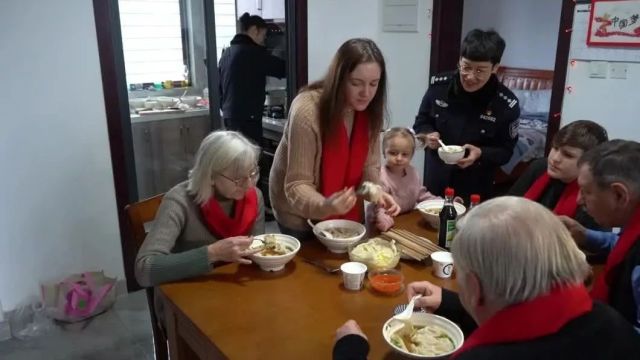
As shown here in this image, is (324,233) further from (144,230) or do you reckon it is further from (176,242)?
(144,230)

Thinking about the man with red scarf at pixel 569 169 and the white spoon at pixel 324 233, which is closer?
the white spoon at pixel 324 233

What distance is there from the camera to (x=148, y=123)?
410 centimetres

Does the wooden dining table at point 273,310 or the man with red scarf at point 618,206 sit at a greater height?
the man with red scarf at point 618,206

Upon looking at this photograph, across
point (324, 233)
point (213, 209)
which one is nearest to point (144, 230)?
point (213, 209)

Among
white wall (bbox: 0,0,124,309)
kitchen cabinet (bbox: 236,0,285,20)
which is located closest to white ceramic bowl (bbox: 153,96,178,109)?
kitchen cabinet (bbox: 236,0,285,20)

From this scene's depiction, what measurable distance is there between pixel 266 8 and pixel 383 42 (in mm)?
1052

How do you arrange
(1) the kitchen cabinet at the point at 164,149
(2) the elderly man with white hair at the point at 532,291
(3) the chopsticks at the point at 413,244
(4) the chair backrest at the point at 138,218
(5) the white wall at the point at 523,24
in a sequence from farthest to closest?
(5) the white wall at the point at 523,24 → (1) the kitchen cabinet at the point at 164,149 → (4) the chair backrest at the point at 138,218 → (3) the chopsticks at the point at 413,244 → (2) the elderly man with white hair at the point at 532,291

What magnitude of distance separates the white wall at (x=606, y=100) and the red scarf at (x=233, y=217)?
2.03 m

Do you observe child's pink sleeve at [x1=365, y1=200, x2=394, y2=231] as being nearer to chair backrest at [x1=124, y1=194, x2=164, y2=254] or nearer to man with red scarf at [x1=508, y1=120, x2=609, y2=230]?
man with red scarf at [x1=508, y1=120, x2=609, y2=230]

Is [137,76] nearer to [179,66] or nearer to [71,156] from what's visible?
[179,66]

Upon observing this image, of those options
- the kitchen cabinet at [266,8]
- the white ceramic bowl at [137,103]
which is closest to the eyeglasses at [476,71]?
the kitchen cabinet at [266,8]

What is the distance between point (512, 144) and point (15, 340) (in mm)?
2740

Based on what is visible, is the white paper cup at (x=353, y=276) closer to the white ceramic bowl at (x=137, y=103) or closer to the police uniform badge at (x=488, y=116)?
the police uniform badge at (x=488, y=116)

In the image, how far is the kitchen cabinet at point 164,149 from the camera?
4148 mm
